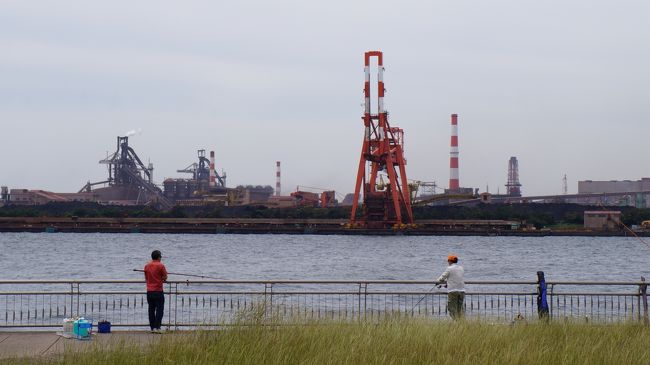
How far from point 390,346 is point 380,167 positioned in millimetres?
116570

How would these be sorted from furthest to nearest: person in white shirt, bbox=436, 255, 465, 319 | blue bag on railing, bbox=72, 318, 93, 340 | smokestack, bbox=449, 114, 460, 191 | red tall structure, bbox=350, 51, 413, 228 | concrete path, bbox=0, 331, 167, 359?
smokestack, bbox=449, 114, 460, 191, red tall structure, bbox=350, 51, 413, 228, person in white shirt, bbox=436, 255, 465, 319, blue bag on railing, bbox=72, 318, 93, 340, concrete path, bbox=0, 331, 167, 359

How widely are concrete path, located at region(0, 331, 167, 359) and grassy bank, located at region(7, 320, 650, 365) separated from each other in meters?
0.95

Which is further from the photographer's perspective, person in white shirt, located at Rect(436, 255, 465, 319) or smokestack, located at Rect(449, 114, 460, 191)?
smokestack, located at Rect(449, 114, 460, 191)

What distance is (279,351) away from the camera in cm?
1255

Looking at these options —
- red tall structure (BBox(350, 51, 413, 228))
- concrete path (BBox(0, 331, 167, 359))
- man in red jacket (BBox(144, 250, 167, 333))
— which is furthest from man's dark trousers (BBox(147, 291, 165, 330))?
red tall structure (BBox(350, 51, 413, 228))

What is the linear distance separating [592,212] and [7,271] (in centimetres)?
9669

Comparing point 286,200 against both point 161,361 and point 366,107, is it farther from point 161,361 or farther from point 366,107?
point 161,361

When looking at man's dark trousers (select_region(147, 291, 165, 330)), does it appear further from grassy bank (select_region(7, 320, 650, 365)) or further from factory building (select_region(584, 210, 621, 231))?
factory building (select_region(584, 210, 621, 231))

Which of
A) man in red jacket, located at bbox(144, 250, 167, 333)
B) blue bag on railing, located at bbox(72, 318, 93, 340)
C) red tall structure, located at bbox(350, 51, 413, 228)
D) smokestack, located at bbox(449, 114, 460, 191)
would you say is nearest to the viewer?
blue bag on railing, located at bbox(72, 318, 93, 340)

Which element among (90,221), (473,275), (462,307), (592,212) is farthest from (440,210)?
(462,307)

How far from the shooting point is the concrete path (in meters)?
13.9

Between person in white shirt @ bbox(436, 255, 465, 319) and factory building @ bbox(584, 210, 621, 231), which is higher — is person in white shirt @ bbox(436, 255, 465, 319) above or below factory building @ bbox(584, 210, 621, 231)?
below

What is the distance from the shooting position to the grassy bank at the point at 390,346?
1233 centimetres

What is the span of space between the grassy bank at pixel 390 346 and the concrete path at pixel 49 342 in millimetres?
949
